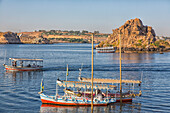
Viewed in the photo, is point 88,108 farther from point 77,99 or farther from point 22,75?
point 22,75

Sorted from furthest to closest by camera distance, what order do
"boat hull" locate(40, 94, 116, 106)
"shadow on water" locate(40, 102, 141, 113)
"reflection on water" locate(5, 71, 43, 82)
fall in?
"reflection on water" locate(5, 71, 43, 82), "boat hull" locate(40, 94, 116, 106), "shadow on water" locate(40, 102, 141, 113)

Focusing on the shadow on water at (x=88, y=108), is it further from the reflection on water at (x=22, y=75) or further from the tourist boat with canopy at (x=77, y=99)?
the reflection on water at (x=22, y=75)

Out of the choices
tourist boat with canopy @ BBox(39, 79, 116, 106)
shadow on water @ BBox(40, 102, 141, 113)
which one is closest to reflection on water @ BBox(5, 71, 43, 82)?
tourist boat with canopy @ BBox(39, 79, 116, 106)

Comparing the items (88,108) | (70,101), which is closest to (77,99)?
(70,101)

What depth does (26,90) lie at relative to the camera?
5822cm

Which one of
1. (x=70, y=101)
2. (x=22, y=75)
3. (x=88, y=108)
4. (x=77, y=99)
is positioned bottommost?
(x=88, y=108)

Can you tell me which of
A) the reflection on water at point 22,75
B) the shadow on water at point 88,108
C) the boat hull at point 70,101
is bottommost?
the shadow on water at point 88,108

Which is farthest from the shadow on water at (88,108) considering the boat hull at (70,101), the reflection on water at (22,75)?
the reflection on water at (22,75)

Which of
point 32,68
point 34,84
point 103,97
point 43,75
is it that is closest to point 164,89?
point 103,97

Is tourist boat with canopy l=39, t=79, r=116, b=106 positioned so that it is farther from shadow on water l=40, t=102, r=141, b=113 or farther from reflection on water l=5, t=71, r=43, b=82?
reflection on water l=5, t=71, r=43, b=82

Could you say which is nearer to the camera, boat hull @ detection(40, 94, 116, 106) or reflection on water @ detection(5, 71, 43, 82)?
boat hull @ detection(40, 94, 116, 106)

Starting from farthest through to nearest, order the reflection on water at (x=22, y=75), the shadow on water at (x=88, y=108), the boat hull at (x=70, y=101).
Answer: the reflection on water at (x=22, y=75) < the boat hull at (x=70, y=101) < the shadow on water at (x=88, y=108)

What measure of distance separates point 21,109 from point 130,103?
61.3 ft

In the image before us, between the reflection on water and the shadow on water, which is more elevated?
the reflection on water
